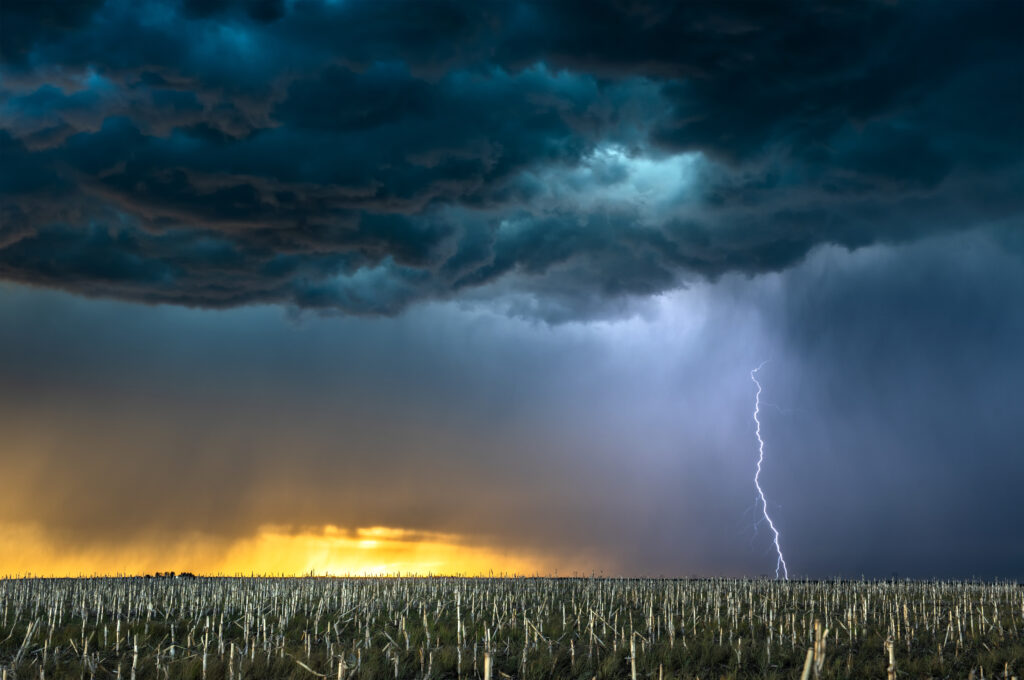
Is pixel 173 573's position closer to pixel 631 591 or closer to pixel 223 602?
pixel 223 602

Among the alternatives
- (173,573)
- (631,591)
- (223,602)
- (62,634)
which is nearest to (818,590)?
(631,591)

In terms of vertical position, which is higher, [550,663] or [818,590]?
[818,590]

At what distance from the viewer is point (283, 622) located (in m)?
25.2

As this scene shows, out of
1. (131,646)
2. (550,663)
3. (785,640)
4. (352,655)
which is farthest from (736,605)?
(131,646)

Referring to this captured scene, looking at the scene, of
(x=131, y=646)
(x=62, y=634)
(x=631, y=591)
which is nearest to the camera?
(x=131, y=646)

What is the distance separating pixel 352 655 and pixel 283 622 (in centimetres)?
752

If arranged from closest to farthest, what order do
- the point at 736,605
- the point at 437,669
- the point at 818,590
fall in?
1. the point at 437,669
2. the point at 736,605
3. the point at 818,590

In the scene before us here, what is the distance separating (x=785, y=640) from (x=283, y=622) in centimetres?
1518

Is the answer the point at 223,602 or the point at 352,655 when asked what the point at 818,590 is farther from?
the point at 352,655

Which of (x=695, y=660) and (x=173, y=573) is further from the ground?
(x=173, y=573)

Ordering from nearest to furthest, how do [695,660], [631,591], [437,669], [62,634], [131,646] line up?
[437,669]
[695,660]
[131,646]
[62,634]
[631,591]

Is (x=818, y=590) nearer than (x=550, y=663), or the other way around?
(x=550, y=663)

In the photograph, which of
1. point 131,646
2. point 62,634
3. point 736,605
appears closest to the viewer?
point 131,646

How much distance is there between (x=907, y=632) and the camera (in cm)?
2406
